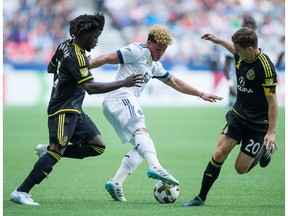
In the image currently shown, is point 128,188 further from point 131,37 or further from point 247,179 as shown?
point 131,37

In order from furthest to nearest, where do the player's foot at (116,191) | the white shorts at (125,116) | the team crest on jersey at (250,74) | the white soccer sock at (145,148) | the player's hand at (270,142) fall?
1. the white shorts at (125,116)
2. the player's foot at (116,191)
3. the white soccer sock at (145,148)
4. the team crest on jersey at (250,74)
5. the player's hand at (270,142)

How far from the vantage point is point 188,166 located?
13.0 m

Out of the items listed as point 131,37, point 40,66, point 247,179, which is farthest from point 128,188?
point 131,37

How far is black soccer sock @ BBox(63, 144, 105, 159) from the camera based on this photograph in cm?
922

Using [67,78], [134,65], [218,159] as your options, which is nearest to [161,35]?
[134,65]

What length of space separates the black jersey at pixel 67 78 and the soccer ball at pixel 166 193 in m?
1.32

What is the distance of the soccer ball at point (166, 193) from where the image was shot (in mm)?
9031

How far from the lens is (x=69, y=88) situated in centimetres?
884

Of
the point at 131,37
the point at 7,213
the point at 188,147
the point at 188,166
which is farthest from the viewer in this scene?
the point at 131,37

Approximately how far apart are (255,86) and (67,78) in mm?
2105

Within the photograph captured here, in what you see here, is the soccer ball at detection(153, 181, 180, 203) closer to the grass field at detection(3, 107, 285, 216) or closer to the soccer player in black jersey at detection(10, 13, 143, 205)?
the grass field at detection(3, 107, 285, 216)

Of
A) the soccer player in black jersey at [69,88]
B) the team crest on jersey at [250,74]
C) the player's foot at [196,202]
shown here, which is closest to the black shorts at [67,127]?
the soccer player in black jersey at [69,88]

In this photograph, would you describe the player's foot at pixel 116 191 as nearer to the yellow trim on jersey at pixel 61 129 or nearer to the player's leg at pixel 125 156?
the player's leg at pixel 125 156

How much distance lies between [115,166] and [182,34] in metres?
19.4
